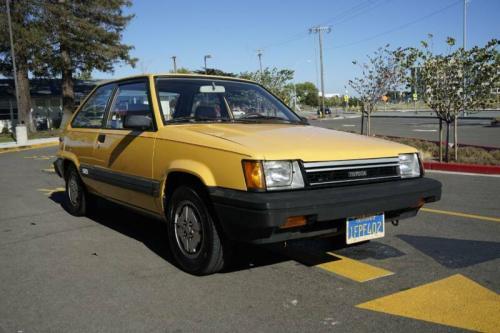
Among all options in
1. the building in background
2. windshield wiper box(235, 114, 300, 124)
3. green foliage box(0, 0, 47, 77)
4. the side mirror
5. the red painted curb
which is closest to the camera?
the side mirror

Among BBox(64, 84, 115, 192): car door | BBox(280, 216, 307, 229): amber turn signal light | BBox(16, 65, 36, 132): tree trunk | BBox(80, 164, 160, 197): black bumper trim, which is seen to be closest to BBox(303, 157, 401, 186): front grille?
BBox(280, 216, 307, 229): amber turn signal light

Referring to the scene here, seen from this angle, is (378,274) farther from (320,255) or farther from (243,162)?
(243,162)

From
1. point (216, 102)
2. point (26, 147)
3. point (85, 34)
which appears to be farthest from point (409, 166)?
point (85, 34)

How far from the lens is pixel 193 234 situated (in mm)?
4164

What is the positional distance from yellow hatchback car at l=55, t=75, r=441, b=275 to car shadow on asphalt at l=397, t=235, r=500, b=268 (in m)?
0.60

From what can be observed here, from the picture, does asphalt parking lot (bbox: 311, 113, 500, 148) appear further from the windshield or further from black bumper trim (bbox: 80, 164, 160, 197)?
black bumper trim (bbox: 80, 164, 160, 197)

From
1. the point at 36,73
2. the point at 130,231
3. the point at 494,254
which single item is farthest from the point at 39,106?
the point at 494,254

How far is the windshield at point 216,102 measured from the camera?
483 centimetres

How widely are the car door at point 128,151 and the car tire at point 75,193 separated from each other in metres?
0.89

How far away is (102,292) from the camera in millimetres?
3857

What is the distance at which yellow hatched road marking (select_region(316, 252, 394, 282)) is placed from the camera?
4082mm

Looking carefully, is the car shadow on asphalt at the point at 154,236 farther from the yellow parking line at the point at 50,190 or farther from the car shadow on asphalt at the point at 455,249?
the car shadow on asphalt at the point at 455,249

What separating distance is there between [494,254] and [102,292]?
3446 millimetres

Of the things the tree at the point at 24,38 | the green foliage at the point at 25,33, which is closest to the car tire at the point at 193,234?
the tree at the point at 24,38
